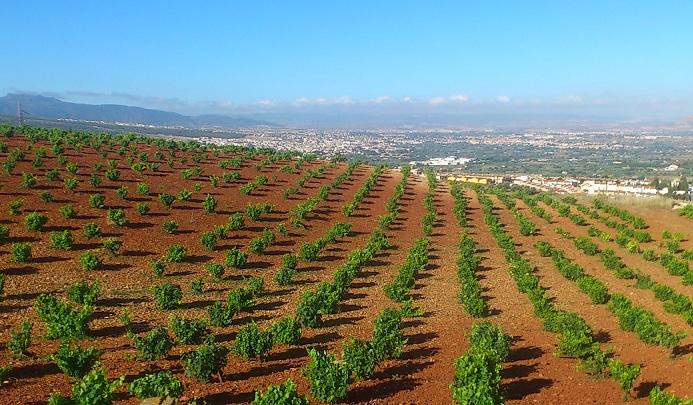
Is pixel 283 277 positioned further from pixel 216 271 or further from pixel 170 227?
Result: pixel 170 227

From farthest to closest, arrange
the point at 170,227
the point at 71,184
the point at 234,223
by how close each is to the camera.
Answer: the point at 71,184 < the point at 234,223 < the point at 170,227

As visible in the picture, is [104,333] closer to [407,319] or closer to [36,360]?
[36,360]

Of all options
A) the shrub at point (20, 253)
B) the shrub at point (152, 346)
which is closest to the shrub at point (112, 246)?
the shrub at point (20, 253)

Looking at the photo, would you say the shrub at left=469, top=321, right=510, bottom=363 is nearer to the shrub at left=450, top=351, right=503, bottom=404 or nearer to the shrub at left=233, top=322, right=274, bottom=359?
the shrub at left=450, top=351, right=503, bottom=404

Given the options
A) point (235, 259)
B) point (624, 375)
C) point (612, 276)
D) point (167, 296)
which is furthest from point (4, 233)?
point (612, 276)

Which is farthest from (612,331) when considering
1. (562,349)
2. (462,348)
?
(462,348)

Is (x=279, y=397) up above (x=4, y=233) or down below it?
below
